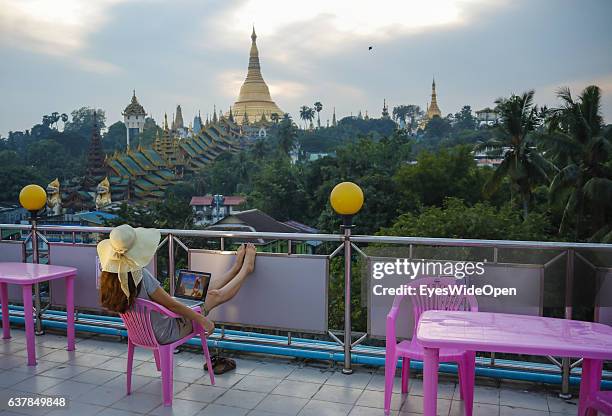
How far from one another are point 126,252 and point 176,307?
418mm

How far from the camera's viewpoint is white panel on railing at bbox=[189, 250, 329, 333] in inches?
146

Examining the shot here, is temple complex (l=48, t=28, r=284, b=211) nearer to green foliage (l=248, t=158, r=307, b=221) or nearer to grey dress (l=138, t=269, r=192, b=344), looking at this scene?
green foliage (l=248, t=158, r=307, b=221)

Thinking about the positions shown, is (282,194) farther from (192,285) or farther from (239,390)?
(239,390)

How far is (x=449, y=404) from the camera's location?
3.09 m

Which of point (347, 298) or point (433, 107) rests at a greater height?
point (433, 107)

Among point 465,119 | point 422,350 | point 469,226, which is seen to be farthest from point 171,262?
point 465,119

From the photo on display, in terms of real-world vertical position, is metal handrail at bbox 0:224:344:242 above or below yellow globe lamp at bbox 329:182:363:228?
below

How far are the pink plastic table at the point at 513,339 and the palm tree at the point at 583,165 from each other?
20.0 metres

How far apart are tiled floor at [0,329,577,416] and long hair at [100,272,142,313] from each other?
592 mm

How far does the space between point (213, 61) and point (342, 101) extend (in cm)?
2049

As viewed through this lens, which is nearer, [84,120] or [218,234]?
[218,234]

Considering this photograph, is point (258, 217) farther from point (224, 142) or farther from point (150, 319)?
point (150, 319)

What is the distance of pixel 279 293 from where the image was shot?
3.79 meters

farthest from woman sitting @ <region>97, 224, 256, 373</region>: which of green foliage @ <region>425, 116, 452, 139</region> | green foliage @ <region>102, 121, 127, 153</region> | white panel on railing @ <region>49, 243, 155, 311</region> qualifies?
green foliage @ <region>425, 116, 452, 139</region>
